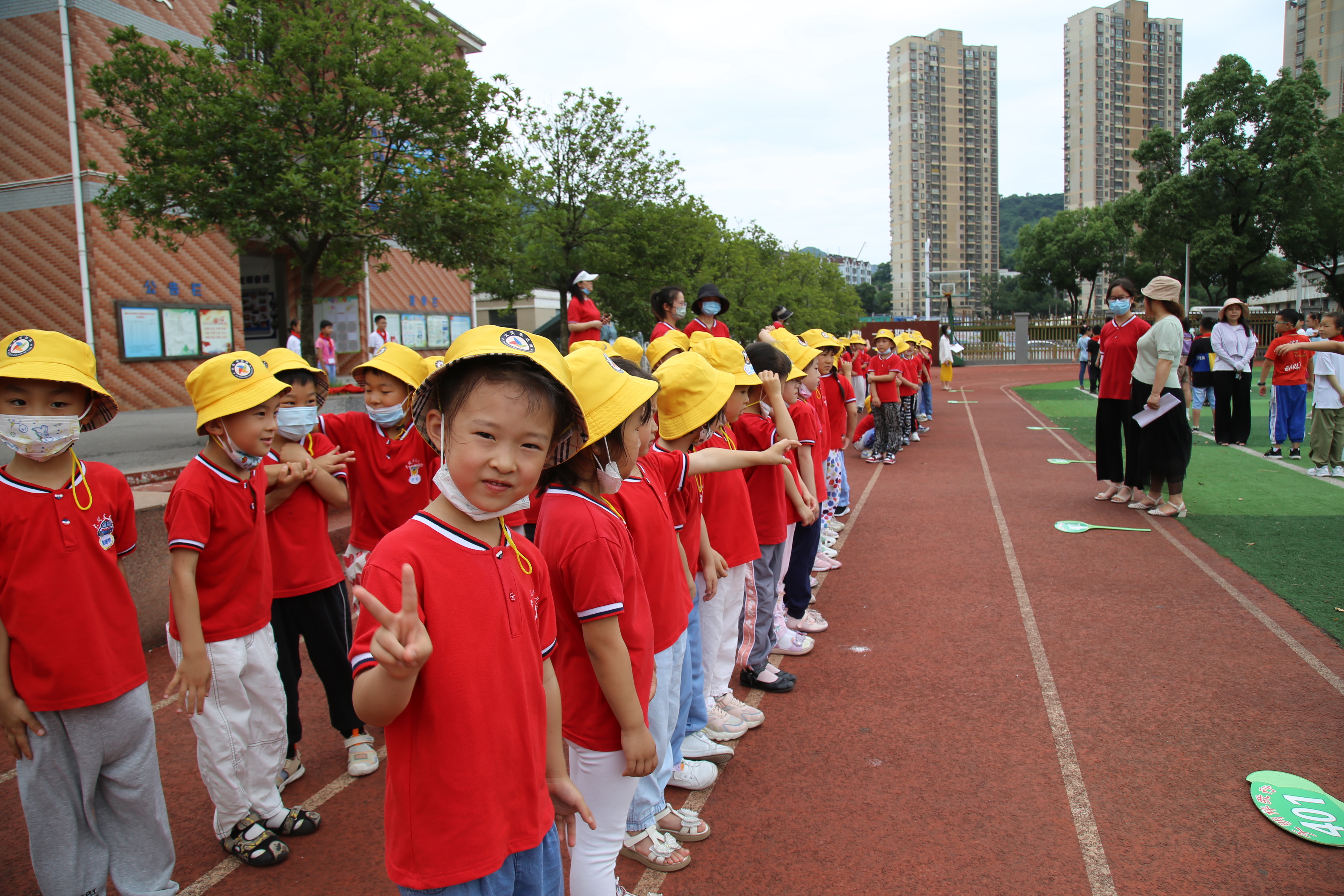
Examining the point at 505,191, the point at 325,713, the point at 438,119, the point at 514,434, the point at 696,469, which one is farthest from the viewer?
the point at 505,191

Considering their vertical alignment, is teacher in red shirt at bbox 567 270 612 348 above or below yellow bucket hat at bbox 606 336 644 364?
above

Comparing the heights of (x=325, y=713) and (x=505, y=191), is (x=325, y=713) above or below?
below

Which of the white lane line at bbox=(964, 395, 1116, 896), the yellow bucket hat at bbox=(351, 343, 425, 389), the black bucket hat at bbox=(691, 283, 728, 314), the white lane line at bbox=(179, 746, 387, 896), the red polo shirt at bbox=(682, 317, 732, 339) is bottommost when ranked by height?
the white lane line at bbox=(964, 395, 1116, 896)

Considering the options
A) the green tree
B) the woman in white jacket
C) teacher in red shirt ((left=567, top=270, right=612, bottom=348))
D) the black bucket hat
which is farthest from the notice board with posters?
the woman in white jacket

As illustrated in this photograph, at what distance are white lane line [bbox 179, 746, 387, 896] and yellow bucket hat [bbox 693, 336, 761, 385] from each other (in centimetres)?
229

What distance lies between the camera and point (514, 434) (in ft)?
5.36

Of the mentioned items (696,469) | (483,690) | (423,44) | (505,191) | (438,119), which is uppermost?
(423,44)

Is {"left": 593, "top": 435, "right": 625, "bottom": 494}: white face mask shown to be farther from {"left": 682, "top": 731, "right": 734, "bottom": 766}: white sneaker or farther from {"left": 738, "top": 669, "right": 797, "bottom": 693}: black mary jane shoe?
{"left": 738, "top": 669, "right": 797, "bottom": 693}: black mary jane shoe

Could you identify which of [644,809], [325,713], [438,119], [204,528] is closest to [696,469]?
[644,809]

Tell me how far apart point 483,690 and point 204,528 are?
1727 millimetres

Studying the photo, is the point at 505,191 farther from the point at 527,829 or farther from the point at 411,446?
the point at 527,829

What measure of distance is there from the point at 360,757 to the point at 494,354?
2.86 m

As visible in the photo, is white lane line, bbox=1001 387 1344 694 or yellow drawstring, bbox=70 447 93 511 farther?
white lane line, bbox=1001 387 1344 694

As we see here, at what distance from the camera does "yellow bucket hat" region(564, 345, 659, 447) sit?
208 centimetres
